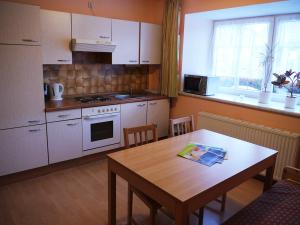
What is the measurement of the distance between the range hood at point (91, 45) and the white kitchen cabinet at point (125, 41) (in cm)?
15

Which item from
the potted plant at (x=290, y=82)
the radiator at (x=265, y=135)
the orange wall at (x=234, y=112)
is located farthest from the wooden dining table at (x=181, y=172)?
the potted plant at (x=290, y=82)

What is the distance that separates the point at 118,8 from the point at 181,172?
10.1 feet

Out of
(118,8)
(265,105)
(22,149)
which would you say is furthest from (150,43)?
(22,149)

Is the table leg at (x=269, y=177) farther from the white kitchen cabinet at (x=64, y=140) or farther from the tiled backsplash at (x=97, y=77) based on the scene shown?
the tiled backsplash at (x=97, y=77)

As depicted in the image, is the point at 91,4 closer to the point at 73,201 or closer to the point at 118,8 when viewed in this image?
the point at 118,8

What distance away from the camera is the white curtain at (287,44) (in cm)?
316

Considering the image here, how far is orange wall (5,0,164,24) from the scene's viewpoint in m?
3.29

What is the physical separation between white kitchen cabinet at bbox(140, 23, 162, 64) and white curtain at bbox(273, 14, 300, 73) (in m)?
1.71

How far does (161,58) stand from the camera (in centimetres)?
409

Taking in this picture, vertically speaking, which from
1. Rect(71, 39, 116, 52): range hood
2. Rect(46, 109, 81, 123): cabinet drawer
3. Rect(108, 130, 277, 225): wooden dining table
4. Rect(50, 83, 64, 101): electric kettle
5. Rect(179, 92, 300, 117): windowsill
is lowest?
Rect(108, 130, 277, 225): wooden dining table

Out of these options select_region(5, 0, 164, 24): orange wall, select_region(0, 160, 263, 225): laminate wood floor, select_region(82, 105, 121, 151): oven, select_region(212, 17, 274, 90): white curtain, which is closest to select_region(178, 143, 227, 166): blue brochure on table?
select_region(0, 160, 263, 225): laminate wood floor

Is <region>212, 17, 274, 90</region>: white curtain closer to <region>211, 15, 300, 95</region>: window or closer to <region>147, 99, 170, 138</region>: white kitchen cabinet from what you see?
<region>211, 15, 300, 95</region>: window

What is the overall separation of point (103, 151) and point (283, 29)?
2.94 metres

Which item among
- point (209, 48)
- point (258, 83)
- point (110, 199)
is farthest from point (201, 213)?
point (209, 48)
